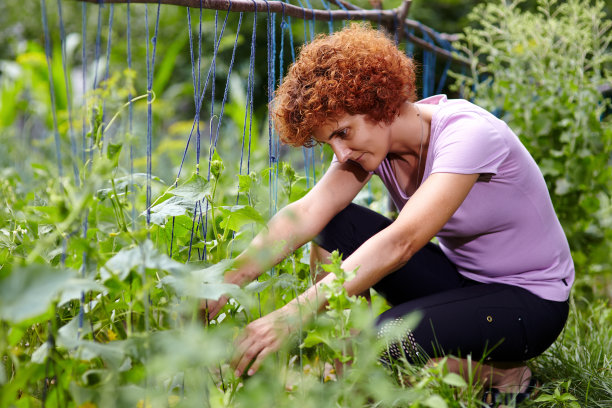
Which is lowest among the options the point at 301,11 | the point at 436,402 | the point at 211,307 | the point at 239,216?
the point at 211,307

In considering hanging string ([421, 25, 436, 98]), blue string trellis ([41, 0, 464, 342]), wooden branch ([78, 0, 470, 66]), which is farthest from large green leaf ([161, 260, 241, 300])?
hanging string ([421, 25, 436, 98])

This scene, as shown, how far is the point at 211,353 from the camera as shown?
0.67 metres

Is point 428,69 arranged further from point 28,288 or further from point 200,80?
point 28,288

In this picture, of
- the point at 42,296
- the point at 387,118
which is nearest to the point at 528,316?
the point at 387,118

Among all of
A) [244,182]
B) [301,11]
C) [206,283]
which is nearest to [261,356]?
[206,283]

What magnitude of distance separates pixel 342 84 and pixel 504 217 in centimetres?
54

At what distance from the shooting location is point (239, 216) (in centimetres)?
129

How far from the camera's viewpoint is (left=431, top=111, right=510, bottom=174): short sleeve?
4.50 feet

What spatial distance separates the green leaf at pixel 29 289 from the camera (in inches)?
29.1

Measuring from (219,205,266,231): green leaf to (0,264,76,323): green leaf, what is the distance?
0.48 meters

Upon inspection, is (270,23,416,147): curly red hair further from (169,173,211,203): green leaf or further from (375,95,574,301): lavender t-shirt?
(169,173,211,203): green leaf

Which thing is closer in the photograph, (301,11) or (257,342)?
(257,342)

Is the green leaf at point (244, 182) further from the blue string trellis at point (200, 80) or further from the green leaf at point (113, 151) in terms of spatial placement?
the green leaf at point (113, 151)

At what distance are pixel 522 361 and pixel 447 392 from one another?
Result: 620mm
